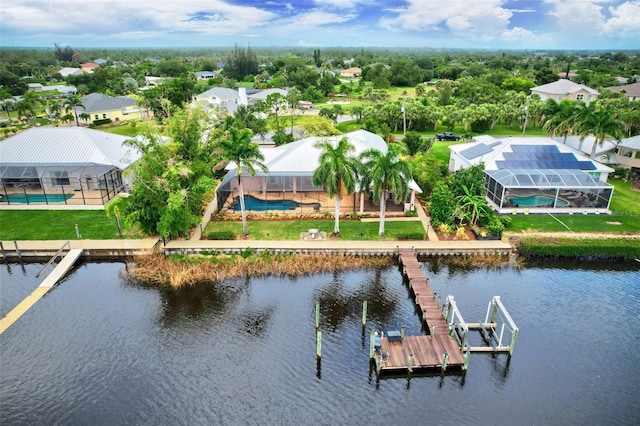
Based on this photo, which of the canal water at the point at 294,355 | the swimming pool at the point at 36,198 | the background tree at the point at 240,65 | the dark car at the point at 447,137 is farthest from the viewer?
the background tree at the point at 240,65

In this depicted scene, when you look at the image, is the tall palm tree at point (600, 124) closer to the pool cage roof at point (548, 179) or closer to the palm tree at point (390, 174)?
the pool cage roof at point (548, 179)

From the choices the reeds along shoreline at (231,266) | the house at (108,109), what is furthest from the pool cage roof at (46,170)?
the house at (108,109)

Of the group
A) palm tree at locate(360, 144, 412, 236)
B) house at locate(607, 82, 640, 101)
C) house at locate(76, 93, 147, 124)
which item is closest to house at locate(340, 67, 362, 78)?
house at locate(607, 82, 640, 101)

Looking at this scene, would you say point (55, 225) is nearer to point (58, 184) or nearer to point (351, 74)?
point (58, 184)

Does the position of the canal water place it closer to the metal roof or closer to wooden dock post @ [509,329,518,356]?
wooden dock post @ [509,329,518,356]

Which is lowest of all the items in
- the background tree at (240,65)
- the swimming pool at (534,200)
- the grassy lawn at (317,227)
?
the grassy lawn at (317,227)

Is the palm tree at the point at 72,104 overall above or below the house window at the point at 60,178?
above
